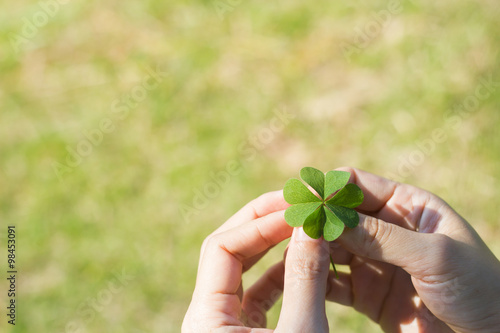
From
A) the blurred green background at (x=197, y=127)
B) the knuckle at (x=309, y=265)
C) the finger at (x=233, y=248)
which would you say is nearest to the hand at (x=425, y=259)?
the knuckle at (x=309, y=265)

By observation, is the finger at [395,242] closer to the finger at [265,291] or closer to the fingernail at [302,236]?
the fingernail at [302,236]

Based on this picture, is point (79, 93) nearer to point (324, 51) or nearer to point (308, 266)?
point (324, 51)

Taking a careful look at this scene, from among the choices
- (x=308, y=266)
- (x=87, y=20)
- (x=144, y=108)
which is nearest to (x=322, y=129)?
(x=144, y=108)

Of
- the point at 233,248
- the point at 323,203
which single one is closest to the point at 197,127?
the point at 233,248

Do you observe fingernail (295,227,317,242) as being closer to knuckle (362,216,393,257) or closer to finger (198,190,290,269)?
knuckle (362,216,393,257)

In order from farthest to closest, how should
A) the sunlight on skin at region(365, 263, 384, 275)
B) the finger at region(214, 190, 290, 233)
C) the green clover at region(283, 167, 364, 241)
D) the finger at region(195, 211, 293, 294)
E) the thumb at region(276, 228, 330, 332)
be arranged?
the sunlight on skin at region(365, 263, 384, 275) → the finger at region(214, 190, 290, 233) → the finger at region(195, 211, 293, 294) → the green clover at region(283, 167, 364, 241) → the thumb at region(276, 228, 330, 332)

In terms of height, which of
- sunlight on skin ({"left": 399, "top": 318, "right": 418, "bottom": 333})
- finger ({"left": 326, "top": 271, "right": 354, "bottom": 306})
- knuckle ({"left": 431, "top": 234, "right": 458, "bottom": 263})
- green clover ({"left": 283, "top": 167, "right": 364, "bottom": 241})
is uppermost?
green clover ({"left": 283, "top": 167, "right": 364, "bottom": 241})

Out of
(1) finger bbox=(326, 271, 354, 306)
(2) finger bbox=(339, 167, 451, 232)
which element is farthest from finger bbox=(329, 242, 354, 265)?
(2) finger bbox=(339, 167, 451, 232)
